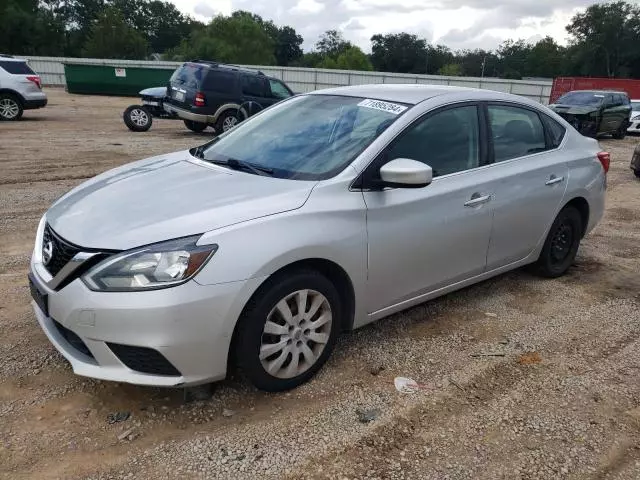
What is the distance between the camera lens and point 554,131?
4699 millimetres

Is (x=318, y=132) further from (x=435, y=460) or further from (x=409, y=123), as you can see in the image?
(x=435, y=460)

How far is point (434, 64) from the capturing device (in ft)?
345

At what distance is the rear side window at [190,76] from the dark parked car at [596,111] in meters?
10.7

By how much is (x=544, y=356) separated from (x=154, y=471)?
8.21 feet

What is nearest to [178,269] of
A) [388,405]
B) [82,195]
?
[82,195]

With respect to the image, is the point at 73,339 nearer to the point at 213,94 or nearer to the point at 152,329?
the point at 152,329

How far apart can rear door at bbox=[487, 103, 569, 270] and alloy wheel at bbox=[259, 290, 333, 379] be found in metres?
1.60

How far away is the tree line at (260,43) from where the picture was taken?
59.3 meters

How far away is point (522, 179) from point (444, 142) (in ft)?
2.71

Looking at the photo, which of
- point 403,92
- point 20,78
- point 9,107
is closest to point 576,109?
point 403,92

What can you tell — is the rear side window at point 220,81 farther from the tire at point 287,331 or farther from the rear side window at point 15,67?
the tire at point 287,331

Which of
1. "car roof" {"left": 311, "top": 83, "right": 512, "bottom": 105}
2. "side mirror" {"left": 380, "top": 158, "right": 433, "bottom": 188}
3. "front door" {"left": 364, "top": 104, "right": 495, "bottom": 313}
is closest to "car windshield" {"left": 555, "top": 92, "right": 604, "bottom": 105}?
"car roof" {"left": 311, "top": 83, "right": 512, "bottom": 105}

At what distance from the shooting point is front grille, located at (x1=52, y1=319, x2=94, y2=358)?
269cm

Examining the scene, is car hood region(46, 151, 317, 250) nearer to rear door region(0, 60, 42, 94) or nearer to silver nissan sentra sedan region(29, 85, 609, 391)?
silver nissan sentra sedan region(29, 85, 609, 391)
